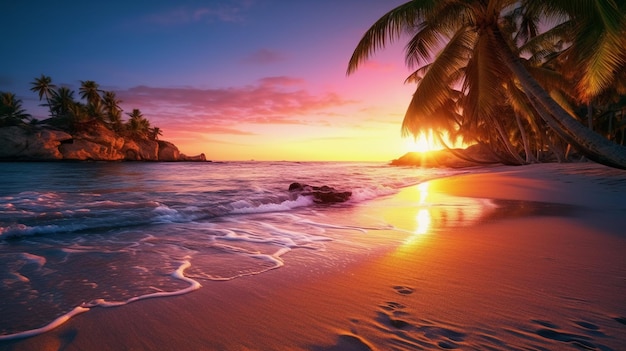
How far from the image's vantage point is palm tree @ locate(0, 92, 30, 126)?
42.8 metres

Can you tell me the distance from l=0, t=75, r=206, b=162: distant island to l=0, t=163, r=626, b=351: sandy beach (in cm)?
5634

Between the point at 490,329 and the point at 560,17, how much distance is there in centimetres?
1027

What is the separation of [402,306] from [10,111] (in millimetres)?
64596

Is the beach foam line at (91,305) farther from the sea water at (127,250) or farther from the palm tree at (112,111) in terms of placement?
the palm tree at (112,111)

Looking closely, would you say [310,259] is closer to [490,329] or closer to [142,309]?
[142,309]

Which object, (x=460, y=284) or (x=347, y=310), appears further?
(x=460, y=284)

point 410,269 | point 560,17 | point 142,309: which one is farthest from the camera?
point 560,17

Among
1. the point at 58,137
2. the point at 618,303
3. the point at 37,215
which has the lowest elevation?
the point at 37,215

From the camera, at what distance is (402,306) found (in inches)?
74.1

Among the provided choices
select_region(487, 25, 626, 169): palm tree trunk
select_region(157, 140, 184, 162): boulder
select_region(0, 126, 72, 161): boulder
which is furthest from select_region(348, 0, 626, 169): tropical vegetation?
select_region(157, 140, 184, 162): boulder

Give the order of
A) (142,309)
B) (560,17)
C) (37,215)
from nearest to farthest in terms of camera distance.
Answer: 1. (142,309)
2. (37,215)
3. (560,17)

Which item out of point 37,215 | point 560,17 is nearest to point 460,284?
point 37,215

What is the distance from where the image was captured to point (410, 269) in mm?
2654

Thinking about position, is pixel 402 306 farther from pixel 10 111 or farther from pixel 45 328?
pixel 10 111
